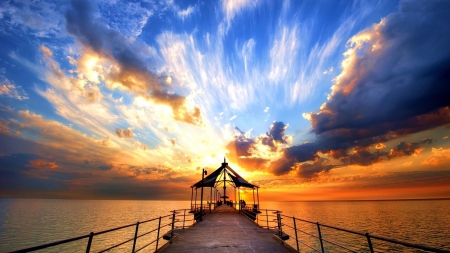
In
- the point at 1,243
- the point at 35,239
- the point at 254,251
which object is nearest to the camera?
the point at 254,251

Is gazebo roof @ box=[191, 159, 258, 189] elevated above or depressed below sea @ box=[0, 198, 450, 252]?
above

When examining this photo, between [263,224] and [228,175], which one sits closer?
[228,175]


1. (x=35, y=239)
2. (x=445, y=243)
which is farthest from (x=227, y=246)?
(x=35, y=239)

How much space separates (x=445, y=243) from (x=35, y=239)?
194 feet

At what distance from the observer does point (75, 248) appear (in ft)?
85.9

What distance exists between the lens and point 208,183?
24734 mm

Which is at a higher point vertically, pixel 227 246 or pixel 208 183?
pixel 208 183

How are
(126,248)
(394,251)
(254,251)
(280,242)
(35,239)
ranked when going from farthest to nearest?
(35,239)
(126,248)
(394,251)
(280,242)
(254,251)

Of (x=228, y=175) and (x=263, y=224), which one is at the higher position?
(x=228, y=175)

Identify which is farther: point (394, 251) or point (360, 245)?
point (360, 245)


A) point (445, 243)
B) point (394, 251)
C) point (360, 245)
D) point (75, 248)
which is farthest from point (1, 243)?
point (445, 243)

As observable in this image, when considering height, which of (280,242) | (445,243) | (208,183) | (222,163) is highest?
(222,163)

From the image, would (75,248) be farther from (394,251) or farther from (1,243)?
(394,251)

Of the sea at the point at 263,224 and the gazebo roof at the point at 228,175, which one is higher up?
the gazebo roof at the point at 228,175
